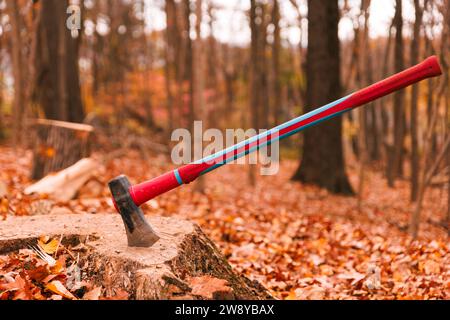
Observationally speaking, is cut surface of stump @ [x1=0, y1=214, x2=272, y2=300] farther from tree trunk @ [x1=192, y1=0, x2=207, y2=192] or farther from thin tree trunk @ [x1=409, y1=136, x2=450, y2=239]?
tree trunk @ [x1=192, y1=0, x2=207, y2=192]

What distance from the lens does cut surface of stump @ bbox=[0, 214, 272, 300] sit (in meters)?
2.47

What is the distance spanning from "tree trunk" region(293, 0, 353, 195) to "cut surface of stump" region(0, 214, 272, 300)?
7178 mm

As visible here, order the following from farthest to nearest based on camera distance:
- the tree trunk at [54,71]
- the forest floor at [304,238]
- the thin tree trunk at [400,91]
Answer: the thin tree trunk at [400,91] < the tree trunk at [54,71] < the forest floor at [304,238]

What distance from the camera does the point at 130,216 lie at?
9.19 feet

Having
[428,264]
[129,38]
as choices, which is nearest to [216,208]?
[428,264]

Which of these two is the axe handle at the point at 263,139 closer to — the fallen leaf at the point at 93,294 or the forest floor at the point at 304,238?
the fallen leaf at the point at 93,294

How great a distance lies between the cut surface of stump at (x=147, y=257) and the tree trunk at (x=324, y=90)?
7.18 metres

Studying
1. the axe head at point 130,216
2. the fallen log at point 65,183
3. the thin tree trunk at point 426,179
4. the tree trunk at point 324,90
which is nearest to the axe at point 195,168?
the axe head at point 130,216

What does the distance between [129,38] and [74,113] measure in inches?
629

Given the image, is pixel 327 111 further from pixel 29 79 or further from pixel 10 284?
pixel 29 79

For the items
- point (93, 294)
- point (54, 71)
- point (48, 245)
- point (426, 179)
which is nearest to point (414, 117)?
point (426, 179)

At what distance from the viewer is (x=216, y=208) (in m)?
Result: 6.89

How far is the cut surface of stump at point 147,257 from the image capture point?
2.47 meters

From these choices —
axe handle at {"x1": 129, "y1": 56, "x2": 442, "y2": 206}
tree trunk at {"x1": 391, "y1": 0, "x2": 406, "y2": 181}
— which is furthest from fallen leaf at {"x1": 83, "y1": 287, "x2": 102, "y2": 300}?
tree trunk at {"x1": 391, "y1": 0, "x2": 406, "y2": 181}
